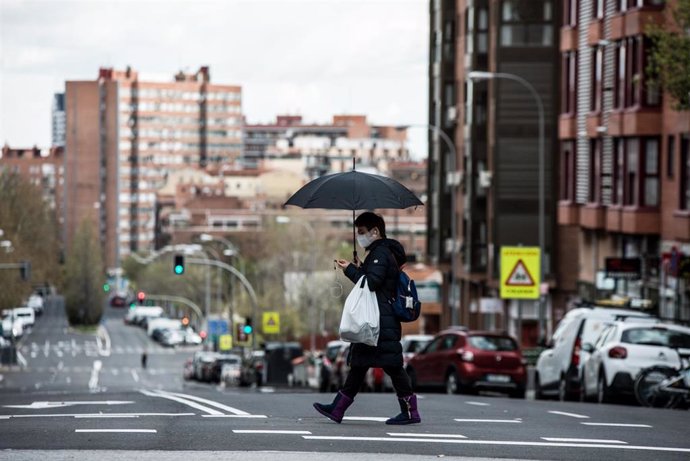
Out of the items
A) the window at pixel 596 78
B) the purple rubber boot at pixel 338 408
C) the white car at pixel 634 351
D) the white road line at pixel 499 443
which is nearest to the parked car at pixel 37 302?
the window at pixel 596 78

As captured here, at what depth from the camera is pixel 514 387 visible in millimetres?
34656

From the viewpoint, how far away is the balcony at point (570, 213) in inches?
2330

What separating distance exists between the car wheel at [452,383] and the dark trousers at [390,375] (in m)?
17.3

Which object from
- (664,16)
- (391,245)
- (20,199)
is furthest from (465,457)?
(20,199)

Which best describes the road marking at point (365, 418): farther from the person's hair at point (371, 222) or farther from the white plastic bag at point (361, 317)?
the person's hair at point (371, 222)

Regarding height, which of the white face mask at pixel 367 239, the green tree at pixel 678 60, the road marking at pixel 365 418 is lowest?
the road marking at pixel 365 418

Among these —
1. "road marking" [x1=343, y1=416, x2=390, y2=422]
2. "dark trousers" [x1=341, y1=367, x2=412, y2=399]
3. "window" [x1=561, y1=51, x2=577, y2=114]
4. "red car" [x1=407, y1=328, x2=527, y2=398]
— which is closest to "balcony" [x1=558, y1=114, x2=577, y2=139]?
"window" [x1=561, y1=51, x2=577, y2=114]

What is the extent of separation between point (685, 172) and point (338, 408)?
3180 centimetres

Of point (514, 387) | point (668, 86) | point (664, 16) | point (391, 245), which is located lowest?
point (514, 387)

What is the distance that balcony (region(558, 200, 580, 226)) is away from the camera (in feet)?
194

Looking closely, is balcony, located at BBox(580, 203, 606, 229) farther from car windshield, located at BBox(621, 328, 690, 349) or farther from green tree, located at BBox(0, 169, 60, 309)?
green tree, located at BBox(0, 169, 60, 309)

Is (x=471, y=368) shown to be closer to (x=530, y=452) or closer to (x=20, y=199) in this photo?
(x=530, y=452)

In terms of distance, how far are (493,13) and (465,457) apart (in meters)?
60.4

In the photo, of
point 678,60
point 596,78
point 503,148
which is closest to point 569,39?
point 596,78
